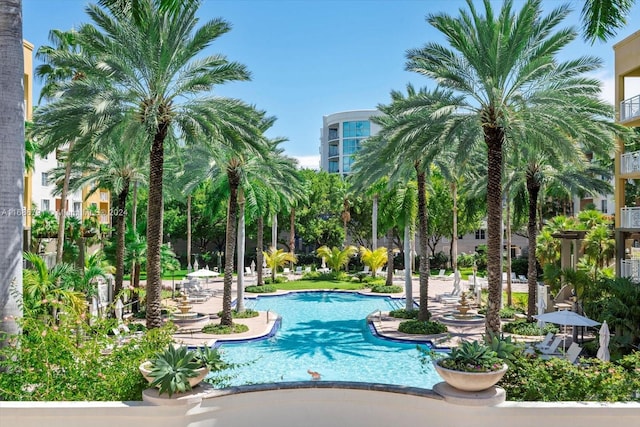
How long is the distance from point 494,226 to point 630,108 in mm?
11459

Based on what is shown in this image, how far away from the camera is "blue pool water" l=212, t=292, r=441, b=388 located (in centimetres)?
1641

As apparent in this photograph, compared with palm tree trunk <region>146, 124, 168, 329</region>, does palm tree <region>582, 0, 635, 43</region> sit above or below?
above

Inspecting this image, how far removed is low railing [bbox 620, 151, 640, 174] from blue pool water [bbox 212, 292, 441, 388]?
12.5 m

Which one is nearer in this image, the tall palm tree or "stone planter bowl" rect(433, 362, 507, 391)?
"stone planter bowl" rect(433, 362, 507, 391)

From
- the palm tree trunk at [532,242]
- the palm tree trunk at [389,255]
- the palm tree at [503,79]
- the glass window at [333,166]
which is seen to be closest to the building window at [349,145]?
the glass window at [333,166]

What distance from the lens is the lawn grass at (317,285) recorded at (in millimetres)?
37438

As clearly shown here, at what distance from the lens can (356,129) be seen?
93750mm

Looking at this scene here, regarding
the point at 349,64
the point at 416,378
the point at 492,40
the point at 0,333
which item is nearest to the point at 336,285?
the point at 349,64

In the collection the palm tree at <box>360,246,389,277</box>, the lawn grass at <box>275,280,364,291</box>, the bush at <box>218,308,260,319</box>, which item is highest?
the palm tree at <box>360,246,389,277</box>

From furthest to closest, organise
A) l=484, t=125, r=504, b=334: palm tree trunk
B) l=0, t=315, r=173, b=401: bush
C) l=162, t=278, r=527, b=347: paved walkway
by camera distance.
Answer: l=162, t=278, r=527, b=347: paved walkway → l=484, t=125, r=504, b=334: palm tree trunk → l=0, t=315, r=173, b=401: bush

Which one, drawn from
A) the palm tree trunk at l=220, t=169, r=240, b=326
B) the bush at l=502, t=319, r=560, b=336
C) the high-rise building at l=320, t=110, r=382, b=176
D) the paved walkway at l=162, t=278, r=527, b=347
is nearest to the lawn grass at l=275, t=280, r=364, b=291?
the paved walkway at l=162, t=278, r=527, b=347

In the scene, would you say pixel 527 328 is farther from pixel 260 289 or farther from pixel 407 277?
pixel 260 289

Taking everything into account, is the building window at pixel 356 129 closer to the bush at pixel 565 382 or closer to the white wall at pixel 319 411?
the bush at pixel 565 382

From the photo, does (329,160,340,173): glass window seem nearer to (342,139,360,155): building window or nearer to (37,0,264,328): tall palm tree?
(342,139,360,155): building window
